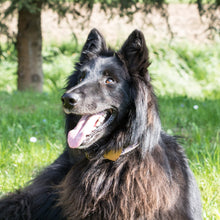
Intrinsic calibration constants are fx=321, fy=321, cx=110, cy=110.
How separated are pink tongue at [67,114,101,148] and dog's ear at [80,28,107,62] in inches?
27.5

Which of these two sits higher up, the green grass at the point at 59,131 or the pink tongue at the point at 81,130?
the pink tongue at the point at 81,130

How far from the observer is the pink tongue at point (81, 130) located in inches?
101

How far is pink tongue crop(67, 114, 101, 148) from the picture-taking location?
2574mm

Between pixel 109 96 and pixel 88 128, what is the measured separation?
1.05 feet

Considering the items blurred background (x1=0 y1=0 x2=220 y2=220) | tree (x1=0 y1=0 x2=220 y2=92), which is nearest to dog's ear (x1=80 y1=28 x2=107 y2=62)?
blurred background (x1=0 y1=0 x2=220 y2=220)

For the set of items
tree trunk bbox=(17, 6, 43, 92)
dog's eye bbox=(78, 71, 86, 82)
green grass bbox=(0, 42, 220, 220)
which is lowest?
green grass bbox=(0, 42, 220, 220)

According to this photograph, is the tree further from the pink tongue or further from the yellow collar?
the yellow collar

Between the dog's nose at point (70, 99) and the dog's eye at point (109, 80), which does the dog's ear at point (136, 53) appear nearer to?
the dog's eye at point (109, 80)

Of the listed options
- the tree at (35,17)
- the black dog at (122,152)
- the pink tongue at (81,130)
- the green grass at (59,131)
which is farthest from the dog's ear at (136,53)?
the tree at (35,17)

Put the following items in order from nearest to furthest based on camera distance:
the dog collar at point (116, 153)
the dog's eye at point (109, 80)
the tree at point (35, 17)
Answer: the dog collar at point (116, 153)
the dog's eye at point (109, 80)
the tree at point (35, 17)

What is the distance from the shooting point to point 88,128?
2.64m

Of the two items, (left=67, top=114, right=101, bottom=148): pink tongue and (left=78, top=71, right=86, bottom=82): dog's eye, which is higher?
(left=78, top=71, right=86, bottom=82): dog's eye

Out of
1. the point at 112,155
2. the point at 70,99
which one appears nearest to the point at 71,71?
the point at 70,99

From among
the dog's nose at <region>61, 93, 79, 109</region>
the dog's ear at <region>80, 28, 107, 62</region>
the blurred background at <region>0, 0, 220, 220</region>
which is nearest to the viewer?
the dog's nose at <region>61, 93, 79, 109</region>
